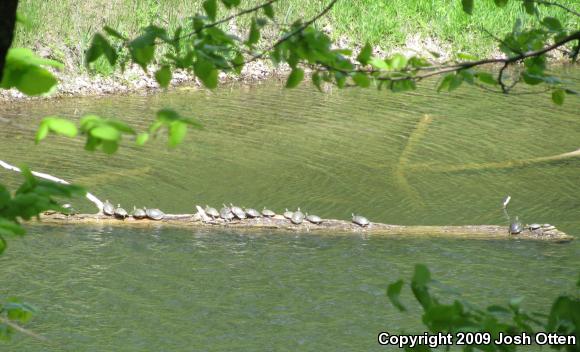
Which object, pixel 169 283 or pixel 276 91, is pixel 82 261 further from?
pixel 276 91

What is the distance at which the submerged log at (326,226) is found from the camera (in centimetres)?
766

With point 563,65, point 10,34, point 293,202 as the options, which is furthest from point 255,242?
point 563,65

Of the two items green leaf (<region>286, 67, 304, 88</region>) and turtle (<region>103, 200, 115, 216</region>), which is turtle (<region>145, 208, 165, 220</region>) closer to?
turtle (<region>103, 200, 115, 216</region>)

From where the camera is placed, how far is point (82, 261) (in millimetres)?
7004

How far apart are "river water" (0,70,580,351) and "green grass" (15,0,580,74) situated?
4.29 feet

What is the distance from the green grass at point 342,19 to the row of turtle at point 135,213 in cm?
564

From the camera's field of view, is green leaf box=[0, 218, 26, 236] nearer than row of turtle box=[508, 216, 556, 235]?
Yes

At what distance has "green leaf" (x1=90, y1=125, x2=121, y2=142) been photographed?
129 centimetres

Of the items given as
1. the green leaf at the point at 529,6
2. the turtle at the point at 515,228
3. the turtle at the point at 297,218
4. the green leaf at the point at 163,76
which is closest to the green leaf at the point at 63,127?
the green leaf at the point at 163,76

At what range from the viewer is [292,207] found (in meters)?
8.35

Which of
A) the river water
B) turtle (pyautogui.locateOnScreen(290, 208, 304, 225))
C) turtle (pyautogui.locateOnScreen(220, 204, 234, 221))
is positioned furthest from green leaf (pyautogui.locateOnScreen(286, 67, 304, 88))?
turtle (pyautogui.locateOnScreen(220, 204, 234, 221))

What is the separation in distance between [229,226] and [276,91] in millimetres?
5864

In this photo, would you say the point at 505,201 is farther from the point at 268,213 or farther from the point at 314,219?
the point at 268,213

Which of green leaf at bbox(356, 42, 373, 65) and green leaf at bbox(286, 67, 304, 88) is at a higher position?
Answer: green leaf at bbox(356, 42, 373, 65)
